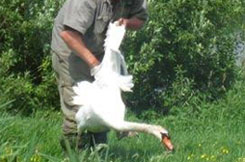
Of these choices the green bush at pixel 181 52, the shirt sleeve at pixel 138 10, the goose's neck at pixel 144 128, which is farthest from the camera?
the green bush at pixel 181 52

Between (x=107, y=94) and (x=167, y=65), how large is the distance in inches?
168

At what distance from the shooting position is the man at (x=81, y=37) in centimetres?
553

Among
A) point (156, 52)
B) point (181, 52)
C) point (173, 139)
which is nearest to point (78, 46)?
point (173, 139)

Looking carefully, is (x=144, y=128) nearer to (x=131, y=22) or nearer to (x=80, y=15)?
(x=80, y=15)

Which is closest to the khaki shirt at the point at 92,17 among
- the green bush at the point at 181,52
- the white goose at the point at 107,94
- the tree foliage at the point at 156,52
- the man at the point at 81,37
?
the man at the point at 81,37

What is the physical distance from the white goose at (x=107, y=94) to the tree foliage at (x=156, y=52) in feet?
10.1

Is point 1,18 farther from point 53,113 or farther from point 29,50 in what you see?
point 53,113

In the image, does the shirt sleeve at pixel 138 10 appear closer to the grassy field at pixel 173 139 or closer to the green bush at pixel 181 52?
the grassy field at pixel 173 139

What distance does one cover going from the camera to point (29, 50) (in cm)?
905

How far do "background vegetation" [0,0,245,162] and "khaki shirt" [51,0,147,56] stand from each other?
2051mm

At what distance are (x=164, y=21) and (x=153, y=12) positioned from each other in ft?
0.60

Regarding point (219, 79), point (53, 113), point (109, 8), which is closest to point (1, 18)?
point (53, 113)

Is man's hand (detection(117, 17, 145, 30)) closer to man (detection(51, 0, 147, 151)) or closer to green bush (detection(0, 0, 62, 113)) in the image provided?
man (detection(51, 0, 147, 151))

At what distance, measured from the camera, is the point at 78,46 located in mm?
5500
